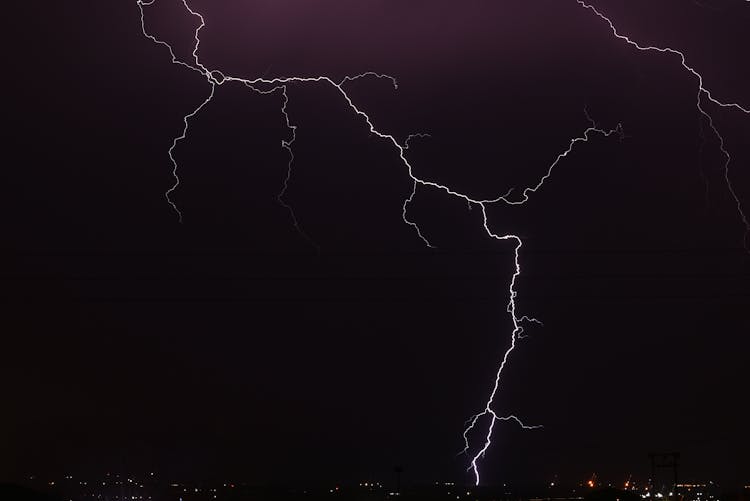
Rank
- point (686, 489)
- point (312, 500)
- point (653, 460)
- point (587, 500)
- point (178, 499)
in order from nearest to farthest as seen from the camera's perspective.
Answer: point (587, 500), point (653, 460), point (686, 489), point (312, 500), point (178, 499)

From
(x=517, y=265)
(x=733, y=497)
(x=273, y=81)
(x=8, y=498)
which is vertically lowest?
(x=8, y=498)

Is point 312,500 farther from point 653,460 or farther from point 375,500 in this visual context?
point 653,460

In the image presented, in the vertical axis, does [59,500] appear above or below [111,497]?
below

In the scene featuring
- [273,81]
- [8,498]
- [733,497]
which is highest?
[273,81]

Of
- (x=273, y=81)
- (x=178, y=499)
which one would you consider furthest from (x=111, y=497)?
(x=273, y=81)

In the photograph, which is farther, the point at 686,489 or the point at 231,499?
the point at 231,499

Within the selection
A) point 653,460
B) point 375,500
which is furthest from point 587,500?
Answer: point 375,500

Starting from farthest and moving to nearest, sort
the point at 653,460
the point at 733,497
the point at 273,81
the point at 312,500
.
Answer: the point at 312,500
the point at 733,497
the point at 653,460
the point at 273,81

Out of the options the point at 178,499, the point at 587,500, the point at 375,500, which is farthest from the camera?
the point at 178,499

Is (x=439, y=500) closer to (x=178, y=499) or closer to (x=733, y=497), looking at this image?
(x=178, y=499)
